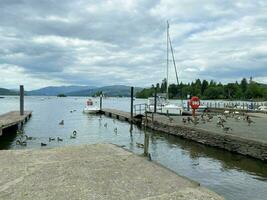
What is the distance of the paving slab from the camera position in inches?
335

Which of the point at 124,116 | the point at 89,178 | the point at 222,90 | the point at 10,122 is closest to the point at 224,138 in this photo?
the point at 89,178

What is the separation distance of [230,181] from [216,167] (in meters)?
3.01

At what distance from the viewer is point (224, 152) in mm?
21344

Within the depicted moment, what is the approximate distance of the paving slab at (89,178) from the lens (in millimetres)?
8516

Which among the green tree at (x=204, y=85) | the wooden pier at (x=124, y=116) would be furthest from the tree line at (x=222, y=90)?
the wooden pier at (x=124, y=116)

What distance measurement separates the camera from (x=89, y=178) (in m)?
9.87

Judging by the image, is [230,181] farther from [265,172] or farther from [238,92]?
[238,92]

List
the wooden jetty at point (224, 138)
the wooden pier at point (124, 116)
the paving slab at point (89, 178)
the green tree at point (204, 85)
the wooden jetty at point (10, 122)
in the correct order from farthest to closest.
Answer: the green tree at point (204, 85) → the wooden pier at point (124, 116) → the wooden jetty at point (10, 122) → the wooden jetty at point (224, 138) → the paving slab at point (89, 178)

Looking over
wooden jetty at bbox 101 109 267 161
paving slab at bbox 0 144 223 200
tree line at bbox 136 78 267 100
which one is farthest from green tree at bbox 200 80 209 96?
paving slab at bbox 0 144 223 200

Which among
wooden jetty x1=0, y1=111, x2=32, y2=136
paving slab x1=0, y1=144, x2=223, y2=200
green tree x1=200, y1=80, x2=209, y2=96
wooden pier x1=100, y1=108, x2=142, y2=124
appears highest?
green tree x1=200, y1=80, x2=209, y2=96

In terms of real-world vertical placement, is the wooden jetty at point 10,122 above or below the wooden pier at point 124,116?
above

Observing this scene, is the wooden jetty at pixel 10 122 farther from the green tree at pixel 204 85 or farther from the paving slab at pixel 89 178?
the green tree at pixel 204 85

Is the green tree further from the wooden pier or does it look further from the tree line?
the wooden pier

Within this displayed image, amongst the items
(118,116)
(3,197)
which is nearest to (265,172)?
(3,197)
